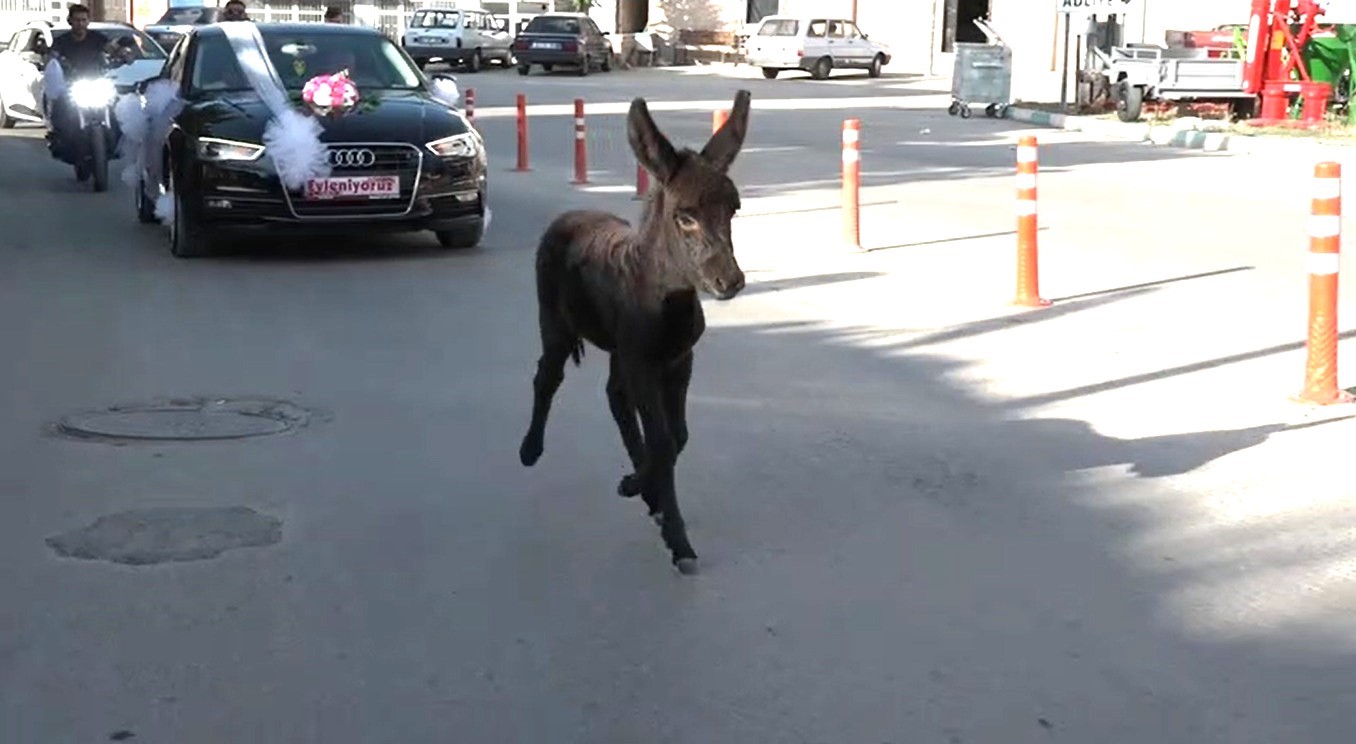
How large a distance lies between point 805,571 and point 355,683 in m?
1.73

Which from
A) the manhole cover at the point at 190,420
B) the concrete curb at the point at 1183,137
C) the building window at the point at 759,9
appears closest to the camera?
the manhole cover at the point at 190,420

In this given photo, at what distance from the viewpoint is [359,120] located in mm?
13562

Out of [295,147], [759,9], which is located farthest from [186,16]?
[295,147]

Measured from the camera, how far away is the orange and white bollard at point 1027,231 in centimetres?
1188

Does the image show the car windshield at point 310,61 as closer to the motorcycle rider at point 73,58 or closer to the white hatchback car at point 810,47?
the motorcycle rider at point 73,58

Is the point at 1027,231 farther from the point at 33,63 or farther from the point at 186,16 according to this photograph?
the point at 186,16

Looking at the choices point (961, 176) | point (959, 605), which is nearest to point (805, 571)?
point (959, 605)

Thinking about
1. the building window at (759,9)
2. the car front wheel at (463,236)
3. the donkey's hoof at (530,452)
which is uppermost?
the building window at (759,9)

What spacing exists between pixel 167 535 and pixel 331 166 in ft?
22.2

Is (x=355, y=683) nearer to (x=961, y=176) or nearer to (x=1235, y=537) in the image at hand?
(x=1235, y=537)

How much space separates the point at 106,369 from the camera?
392 inches

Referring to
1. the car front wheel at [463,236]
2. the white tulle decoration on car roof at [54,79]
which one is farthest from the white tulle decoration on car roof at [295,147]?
the white tulle decoration on car roof at [54,79]

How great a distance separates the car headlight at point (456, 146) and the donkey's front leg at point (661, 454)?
7676 millimetres

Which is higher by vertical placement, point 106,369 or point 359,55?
point 359,55
